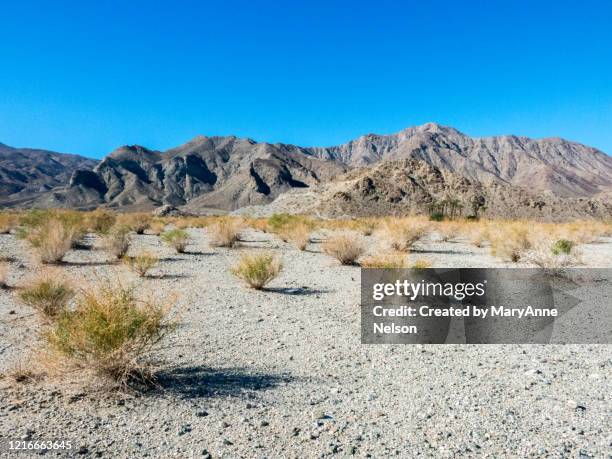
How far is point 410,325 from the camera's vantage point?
6898 mm

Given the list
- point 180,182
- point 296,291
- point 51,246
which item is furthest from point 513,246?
point 180,182

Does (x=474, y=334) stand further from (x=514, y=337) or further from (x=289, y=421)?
(x=289, y=421)

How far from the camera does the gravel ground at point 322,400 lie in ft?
11.2

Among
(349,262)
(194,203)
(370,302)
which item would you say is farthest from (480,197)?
(194,203)

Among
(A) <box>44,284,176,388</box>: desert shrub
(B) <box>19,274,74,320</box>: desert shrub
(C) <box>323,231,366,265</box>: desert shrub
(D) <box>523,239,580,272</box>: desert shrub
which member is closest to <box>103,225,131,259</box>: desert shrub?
(C) <box>323,231,366,265</box>: desert shrub

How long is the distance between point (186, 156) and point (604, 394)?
204202 millimetres

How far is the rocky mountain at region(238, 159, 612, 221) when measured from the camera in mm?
70438

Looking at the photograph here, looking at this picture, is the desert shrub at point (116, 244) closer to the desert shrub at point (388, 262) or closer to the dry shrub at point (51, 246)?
the dry shrub at point (51, 246)

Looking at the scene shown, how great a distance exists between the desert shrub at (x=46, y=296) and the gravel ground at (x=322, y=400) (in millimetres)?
303

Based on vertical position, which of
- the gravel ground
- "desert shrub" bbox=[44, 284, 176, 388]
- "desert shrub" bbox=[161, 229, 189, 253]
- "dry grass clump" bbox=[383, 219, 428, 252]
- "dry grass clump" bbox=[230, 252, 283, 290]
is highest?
"dry grass clump" bbox=[383, 219, 428, 252]

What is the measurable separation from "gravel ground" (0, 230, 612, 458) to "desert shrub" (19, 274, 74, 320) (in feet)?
0.99

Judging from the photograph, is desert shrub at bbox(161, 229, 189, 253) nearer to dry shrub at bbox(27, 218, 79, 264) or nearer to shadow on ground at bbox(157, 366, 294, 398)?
dry shrub at bbox(27, 218, 79, 264)

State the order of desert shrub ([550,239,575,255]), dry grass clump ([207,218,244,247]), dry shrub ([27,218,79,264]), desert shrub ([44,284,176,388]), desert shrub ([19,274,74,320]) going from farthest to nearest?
dry grass clump ([207,218,244,247]) → dry shrub ([27,218,79,264]) → desert shrub ([550,239,575,255]) → desert shrub ([19,274,74,320]) → desert shrub ([44,284,176,388])

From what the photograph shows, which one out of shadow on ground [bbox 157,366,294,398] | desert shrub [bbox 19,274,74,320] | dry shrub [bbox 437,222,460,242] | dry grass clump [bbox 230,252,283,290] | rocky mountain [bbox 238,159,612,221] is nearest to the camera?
shadow on ground [bbox 157,366,294,398]
